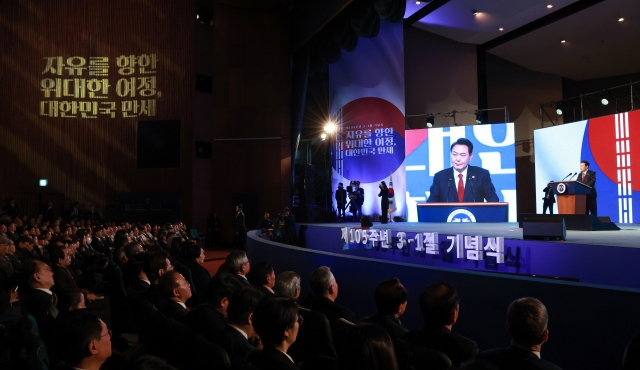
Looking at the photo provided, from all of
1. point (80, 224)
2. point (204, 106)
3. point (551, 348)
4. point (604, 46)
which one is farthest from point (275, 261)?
point (604, 46)

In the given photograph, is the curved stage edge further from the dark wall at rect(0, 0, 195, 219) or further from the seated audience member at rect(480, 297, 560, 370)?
the dark wall at rect(0, 0, 195, 219)

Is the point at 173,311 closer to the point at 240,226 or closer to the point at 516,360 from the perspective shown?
the point at 516,360

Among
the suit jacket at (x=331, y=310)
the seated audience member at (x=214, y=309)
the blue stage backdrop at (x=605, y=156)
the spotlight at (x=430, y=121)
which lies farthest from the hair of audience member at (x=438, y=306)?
the spotlight at (x=430, y=121)

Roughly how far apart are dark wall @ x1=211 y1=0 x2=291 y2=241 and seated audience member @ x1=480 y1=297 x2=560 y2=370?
1492cm

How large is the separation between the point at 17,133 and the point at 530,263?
1576 centimetres

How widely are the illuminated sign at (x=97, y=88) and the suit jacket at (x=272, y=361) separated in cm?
1579

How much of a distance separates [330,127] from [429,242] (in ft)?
29.3

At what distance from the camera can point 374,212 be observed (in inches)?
613

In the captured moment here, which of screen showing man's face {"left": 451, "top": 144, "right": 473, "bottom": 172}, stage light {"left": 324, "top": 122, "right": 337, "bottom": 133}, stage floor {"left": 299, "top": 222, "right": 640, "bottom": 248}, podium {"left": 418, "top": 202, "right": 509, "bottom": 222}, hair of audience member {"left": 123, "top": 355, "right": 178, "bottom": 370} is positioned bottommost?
hair of audience member {"left": 123, "top": 355, "right": 178, "bottom": 370}

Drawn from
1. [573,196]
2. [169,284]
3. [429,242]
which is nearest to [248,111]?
[429,242]

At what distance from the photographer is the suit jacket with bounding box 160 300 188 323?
3.11 meters

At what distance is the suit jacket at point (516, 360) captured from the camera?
76.5 inches

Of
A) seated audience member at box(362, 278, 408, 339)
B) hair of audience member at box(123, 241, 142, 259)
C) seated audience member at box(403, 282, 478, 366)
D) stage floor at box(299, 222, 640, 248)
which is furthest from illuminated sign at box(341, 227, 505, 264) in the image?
seated audience member at box(403, 282, 478, 366)

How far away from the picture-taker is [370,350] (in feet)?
5.51
